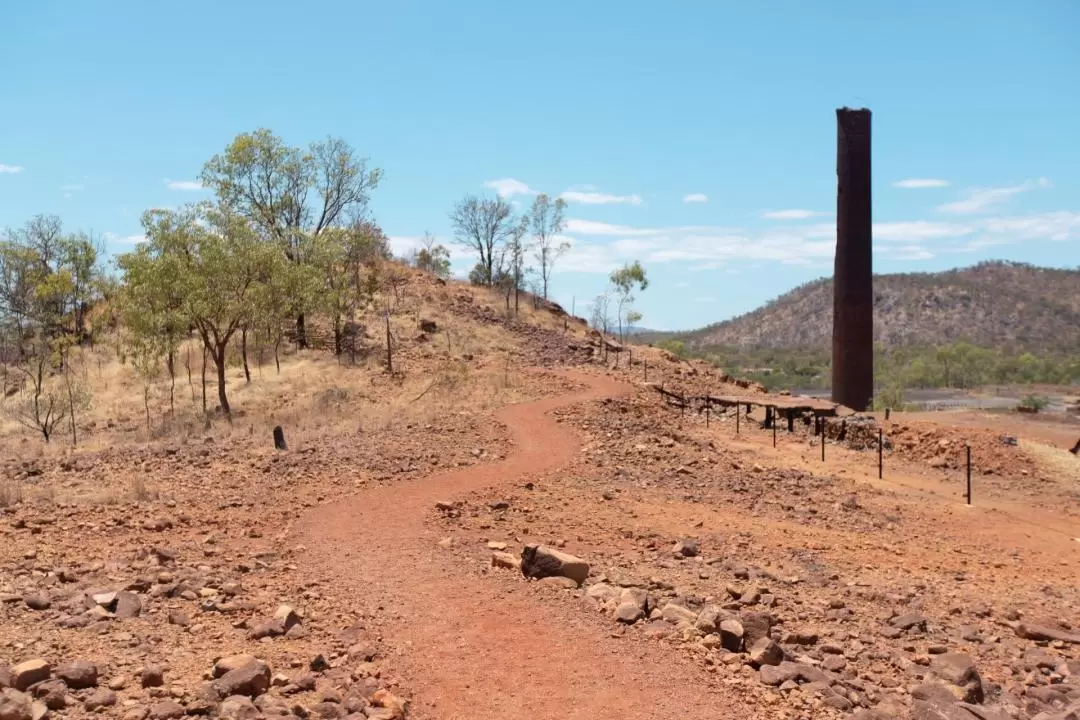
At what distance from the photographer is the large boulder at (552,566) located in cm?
838

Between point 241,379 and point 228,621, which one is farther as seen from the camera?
point 241,379

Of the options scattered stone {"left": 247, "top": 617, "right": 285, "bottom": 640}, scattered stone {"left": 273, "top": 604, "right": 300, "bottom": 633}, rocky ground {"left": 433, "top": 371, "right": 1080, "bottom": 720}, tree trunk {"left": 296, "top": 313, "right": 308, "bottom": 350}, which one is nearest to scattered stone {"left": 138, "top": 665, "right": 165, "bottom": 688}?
scattered stone {"left": 247, "top": 617, "right": 285, "bottom": 640}

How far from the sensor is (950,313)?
9638 cm

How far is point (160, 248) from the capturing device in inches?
1043

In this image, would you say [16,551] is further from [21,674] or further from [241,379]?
[241,379]

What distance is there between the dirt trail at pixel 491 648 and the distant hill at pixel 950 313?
89995mm

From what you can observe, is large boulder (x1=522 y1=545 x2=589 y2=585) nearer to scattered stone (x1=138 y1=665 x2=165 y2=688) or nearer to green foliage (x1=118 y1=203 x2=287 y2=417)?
scattered stone (x1=138 y1=665 x2=165 y2=688)

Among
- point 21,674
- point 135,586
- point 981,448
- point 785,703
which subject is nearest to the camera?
point 21,674

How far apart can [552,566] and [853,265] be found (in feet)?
83.6

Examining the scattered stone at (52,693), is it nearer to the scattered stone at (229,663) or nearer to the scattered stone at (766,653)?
the scattered stone at (229,663)

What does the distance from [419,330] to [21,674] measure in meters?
33.0

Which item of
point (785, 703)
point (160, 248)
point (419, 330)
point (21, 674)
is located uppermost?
point (160, 248)

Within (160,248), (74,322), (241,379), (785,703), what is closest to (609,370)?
(241,379)

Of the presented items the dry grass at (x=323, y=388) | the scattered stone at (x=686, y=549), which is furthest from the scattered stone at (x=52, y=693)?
the dry grass at (x=323, y=388)
